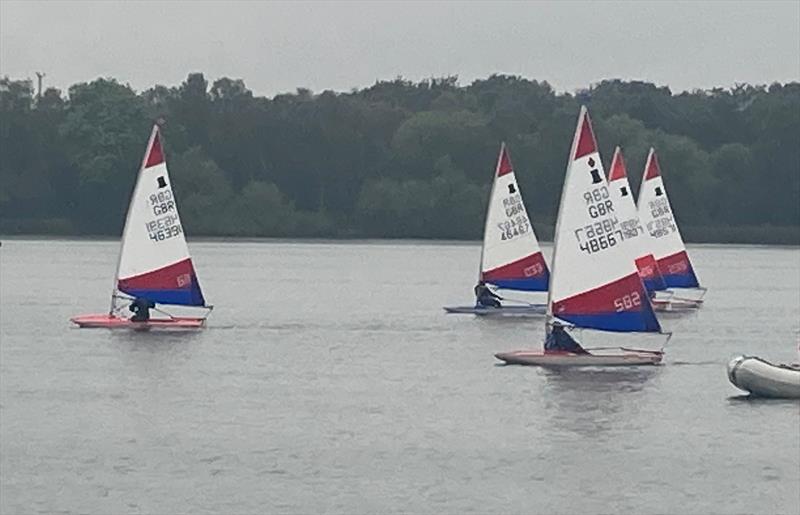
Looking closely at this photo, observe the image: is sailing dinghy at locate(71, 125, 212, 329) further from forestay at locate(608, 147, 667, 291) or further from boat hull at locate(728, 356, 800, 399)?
boat hull at locate(728, 356, 800, 399)

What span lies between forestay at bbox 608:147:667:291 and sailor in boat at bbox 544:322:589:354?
8.33 feet

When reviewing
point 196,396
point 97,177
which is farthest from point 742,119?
point 196,396

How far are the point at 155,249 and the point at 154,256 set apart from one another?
0.22 m

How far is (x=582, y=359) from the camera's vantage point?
178 feet

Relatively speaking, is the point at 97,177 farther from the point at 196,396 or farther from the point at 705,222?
the point at 196,396

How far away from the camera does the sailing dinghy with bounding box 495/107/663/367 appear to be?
55.2 metres

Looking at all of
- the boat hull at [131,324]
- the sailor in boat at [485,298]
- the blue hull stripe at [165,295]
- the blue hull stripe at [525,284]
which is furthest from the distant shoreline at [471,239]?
Answer: the blue hull stripe at [165,295]

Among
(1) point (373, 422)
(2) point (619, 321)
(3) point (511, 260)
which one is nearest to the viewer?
(1) point (373, 422)

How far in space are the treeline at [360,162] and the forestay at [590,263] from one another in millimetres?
106294

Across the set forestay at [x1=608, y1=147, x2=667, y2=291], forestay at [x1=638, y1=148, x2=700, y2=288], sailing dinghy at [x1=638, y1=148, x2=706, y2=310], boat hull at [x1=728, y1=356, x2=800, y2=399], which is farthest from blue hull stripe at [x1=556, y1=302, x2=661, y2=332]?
forestay at [x1=638, y1=148, x2=700, y2=288]

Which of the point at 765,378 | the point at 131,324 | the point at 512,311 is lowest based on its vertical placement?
the point at 131,324

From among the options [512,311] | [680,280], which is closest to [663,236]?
[680,280]

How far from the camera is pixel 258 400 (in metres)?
52.0

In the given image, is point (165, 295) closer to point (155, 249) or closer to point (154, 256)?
point (154, 256)
